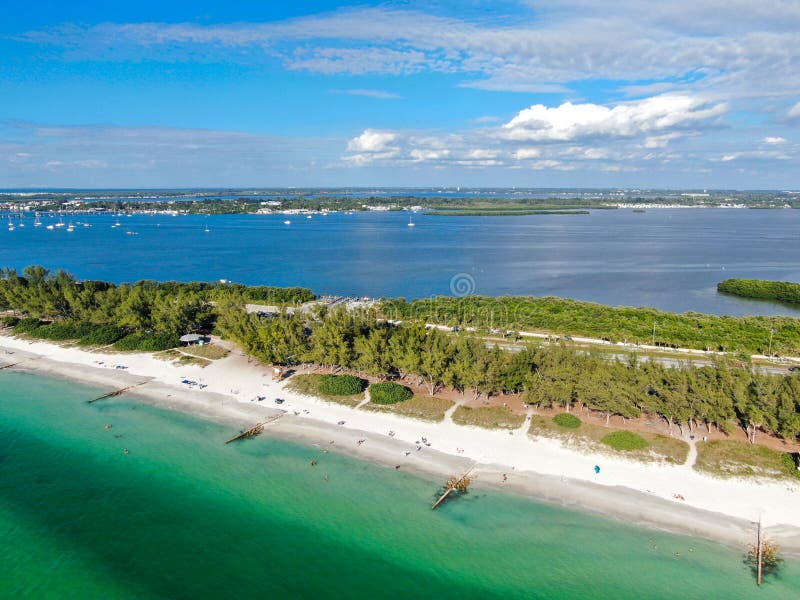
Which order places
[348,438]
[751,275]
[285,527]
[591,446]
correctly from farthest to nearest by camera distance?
[751,275] < [348,438] < [591,446] < [285,527]

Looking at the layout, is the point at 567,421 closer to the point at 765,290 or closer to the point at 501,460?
the point at 501,460

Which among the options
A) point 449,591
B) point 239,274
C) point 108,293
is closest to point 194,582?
point 449,591

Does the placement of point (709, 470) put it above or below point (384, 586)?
above

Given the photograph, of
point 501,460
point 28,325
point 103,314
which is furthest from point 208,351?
point 501,460

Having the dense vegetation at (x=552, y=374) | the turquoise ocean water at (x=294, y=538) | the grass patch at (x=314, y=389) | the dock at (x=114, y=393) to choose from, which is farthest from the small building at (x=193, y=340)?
the turquoise ocean water at (x=294, y=538)

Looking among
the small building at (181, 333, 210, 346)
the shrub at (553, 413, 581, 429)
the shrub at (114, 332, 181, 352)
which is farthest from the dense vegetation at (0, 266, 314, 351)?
the shrub at (553, 413, 581, 429)

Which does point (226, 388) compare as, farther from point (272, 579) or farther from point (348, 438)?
point (272, 579)
